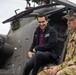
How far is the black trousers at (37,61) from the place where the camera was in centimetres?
655

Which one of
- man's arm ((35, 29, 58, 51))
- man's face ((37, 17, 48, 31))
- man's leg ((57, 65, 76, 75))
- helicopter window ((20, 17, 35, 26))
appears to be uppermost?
man's face ((37, 17, 48, 31))

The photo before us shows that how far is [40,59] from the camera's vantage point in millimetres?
6559

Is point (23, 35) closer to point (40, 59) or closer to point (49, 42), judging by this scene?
point (49, 42)

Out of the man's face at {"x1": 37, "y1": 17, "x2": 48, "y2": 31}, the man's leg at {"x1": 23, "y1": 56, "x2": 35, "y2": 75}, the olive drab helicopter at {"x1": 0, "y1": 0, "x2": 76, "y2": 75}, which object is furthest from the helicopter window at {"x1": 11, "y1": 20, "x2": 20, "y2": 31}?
→ the man's leg at {"x1": 23, "y1": 56, "x2": 35, "y2": 75}

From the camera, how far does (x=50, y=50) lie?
6852 millimetres

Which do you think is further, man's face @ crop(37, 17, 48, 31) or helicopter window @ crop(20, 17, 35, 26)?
helicopter window @ crop(20, 17, 35, 26)

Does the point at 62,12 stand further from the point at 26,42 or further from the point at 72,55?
the point at 72,55

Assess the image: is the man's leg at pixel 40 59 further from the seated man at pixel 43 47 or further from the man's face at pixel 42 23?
the man's face at pixel 42 23

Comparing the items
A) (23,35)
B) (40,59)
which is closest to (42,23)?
(40,59)

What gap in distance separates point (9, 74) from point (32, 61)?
1.33m

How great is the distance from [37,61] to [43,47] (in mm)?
326

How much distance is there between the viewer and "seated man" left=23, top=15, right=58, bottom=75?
6625 mm

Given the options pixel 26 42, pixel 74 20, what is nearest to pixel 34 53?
pixel 26 42

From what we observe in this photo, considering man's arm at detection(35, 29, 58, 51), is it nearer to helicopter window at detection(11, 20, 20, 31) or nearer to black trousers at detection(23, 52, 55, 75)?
black trousers at detection(23, 52, 55, 75)
